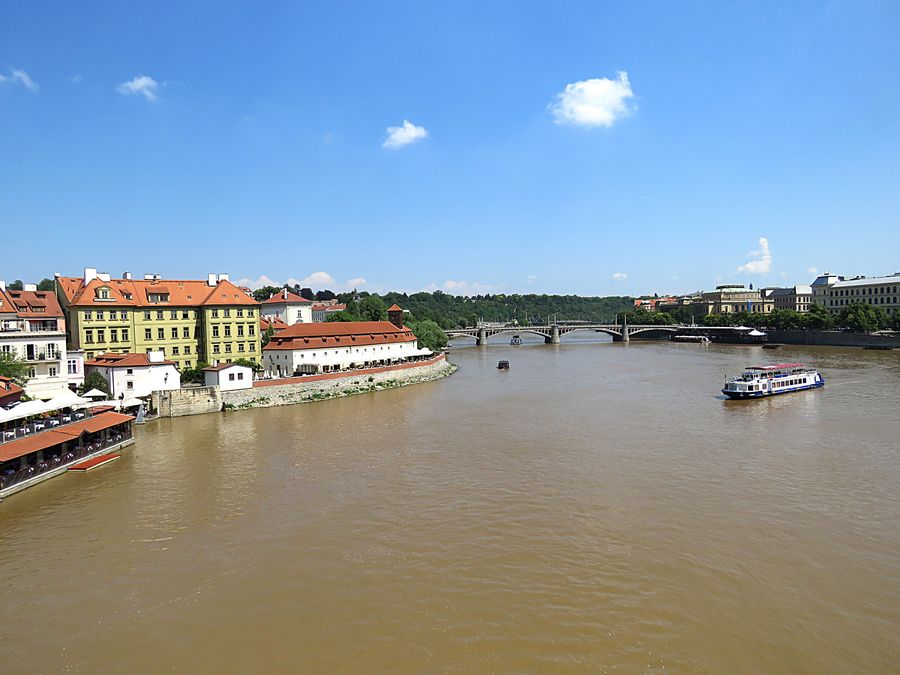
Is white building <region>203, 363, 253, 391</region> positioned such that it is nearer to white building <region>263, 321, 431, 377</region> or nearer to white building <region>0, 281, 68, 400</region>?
white building <region>263, 321, 431, 377</region>

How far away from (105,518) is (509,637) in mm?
12605

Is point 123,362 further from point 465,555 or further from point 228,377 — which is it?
point 465,555

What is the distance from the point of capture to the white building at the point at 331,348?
40500 millimetres

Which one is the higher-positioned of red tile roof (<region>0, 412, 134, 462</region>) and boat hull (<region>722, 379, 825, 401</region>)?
red tile roof (<region>0, 412, 134, 462</region>)

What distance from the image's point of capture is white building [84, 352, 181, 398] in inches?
1204

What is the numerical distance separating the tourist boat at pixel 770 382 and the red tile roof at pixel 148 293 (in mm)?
34237

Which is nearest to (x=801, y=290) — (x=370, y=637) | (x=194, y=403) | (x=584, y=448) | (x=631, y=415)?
(x=631, y=415)

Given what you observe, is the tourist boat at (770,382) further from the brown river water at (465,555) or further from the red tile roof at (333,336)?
the red tile roof at (333,336)

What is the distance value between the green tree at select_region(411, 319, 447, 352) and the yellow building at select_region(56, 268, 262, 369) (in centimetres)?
2365

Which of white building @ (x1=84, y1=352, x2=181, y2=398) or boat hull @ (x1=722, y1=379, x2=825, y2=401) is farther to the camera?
boat hull @ (x1=722, y1=379, x2=825, y2=401)

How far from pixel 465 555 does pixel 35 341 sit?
2790 cm

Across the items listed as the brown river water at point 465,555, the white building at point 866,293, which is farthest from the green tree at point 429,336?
the white building at point 866,293

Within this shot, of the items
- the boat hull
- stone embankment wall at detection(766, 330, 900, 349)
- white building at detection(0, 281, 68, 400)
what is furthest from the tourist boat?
stone embankment wall at detection(766, 330, 900, 349)

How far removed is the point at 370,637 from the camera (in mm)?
9969
